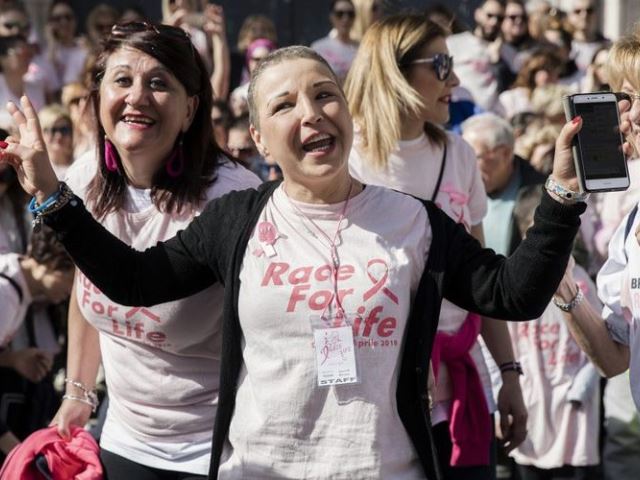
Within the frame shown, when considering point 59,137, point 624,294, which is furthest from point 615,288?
point 59,137

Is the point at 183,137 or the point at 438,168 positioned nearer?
the point at 183,137

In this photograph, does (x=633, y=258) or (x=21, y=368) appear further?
(x=21, y=368)

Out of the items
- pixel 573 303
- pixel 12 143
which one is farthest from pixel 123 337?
pixel 573 303

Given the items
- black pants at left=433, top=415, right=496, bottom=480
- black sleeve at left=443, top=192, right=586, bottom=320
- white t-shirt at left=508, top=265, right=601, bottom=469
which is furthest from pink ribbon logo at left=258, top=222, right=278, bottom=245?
white t-shirt at left=508, top=265, right=601, bottom=469

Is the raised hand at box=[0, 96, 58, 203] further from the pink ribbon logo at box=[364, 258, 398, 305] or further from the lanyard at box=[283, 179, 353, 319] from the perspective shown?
the pink ribbon logo at box=[364, 258, 398, 305]

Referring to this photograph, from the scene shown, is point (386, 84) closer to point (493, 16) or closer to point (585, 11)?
point (493, 16)

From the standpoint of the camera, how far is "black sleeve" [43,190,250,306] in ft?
11.3

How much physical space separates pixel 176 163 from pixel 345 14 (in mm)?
6466

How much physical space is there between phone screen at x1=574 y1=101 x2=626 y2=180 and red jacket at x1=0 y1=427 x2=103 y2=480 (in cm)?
186

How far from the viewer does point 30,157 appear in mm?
3467

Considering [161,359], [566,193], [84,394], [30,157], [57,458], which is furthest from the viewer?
[84,394]

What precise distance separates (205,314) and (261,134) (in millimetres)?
625

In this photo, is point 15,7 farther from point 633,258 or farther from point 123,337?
point 633,258

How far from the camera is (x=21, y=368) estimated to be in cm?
597
